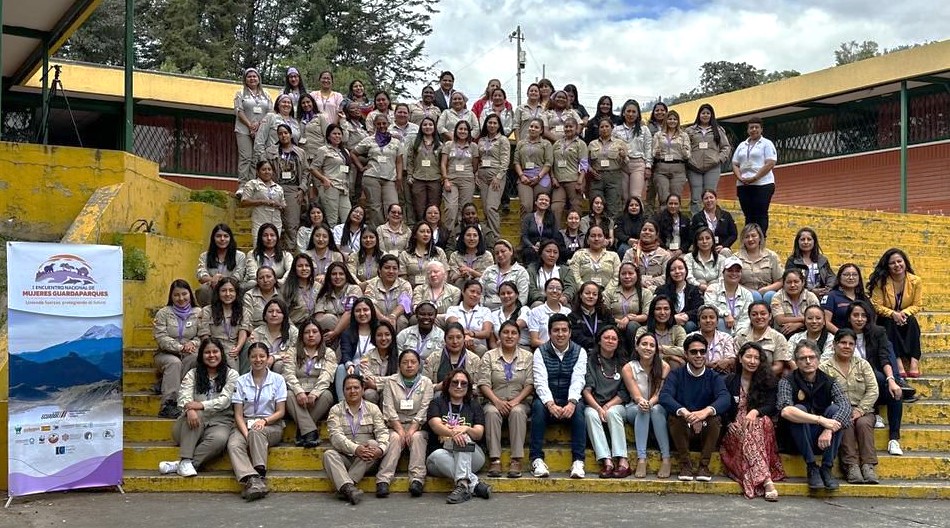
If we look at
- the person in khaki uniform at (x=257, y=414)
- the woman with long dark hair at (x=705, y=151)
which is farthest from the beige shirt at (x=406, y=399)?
the woman with long dark hair at (x=705, y=151)

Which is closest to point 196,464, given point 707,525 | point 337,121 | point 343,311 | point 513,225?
point 343,311

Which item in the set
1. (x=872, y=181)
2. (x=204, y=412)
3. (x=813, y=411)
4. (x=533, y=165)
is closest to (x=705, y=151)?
(x=533, y=165)

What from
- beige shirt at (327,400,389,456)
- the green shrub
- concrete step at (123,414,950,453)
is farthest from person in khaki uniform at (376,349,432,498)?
the green shrub

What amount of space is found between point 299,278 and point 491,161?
11.3ft

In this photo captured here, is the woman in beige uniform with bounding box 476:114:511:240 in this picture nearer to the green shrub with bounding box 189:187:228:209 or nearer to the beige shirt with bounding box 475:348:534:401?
the green shrub with bounding box 189:187:228:209

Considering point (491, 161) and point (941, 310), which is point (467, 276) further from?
point (941, 310)

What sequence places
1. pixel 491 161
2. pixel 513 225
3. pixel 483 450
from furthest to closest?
pixel 513 225
pixel 491 161
pixel 483 450

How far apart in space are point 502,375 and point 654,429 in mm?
1395

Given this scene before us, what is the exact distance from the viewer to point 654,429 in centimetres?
748

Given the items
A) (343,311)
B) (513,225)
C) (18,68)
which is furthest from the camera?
(18,68)

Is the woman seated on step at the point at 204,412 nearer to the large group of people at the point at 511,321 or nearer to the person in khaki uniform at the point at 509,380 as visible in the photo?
the large group of people at the point at 511,321

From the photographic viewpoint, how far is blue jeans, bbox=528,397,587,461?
7430 mm

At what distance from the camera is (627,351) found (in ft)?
26.3

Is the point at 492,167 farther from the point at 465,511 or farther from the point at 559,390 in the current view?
the point at 465,511
